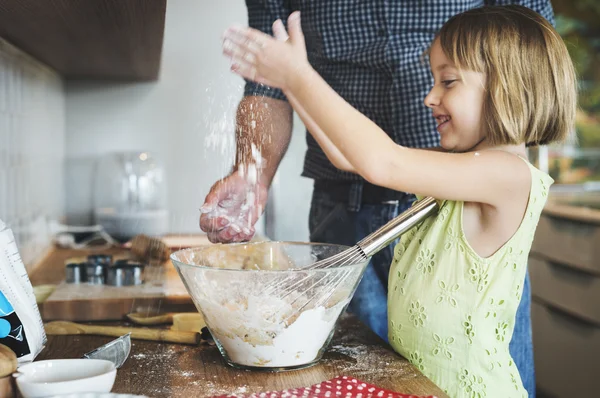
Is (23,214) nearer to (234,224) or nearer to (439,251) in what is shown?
(234,224)

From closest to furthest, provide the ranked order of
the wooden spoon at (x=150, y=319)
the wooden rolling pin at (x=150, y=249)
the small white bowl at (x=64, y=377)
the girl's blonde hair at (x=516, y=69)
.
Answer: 1. the small white bowl at (x=64, y=377)
2. the girl's blonde hair at (x=516, y=69)
3. the wooden spoon at (x=150, y=319)
4. the wooden rolling pin at (x=150, y=249)

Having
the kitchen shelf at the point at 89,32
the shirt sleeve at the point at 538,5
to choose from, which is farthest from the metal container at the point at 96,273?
the shirt sleeve at the point at 538,5

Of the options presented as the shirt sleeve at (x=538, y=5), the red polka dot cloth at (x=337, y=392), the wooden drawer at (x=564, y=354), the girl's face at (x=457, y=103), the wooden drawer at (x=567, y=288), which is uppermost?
the shirt sleeve at (x=538, y=5)

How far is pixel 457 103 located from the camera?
39.6 inches

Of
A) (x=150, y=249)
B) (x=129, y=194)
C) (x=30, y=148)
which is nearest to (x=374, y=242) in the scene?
(x=150, y=249)

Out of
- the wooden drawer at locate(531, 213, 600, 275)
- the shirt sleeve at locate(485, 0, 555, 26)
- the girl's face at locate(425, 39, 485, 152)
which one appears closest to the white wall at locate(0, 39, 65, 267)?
the girl's face at locate(425, 39, 485, 152)

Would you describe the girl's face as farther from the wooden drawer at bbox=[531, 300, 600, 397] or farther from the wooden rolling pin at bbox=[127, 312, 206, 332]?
the wooden drawer at bbox=[531, 300, 600, 397]

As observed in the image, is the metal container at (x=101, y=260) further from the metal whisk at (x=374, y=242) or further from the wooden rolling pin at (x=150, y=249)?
the metal whisk at (x=374, y=242)

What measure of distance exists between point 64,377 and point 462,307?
1.71 feet

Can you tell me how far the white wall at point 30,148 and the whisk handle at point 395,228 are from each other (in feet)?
2.70

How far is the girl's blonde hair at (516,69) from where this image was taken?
0.98 m

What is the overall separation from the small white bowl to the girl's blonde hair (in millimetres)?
624

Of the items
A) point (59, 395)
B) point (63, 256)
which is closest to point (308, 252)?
point (59, 395)

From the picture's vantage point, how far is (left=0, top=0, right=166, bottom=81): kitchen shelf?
93 cm
